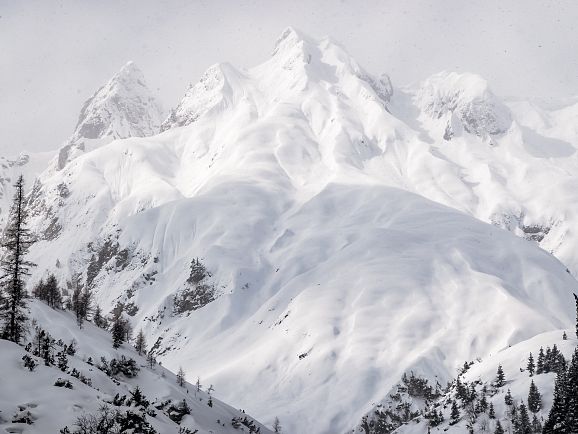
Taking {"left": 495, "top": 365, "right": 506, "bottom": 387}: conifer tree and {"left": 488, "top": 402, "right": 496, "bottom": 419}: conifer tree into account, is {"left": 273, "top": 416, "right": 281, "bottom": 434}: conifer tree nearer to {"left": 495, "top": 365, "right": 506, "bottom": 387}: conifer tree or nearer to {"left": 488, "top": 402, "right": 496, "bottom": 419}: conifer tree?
{"left": 488, "top": 402, "right": 496, "bottom": 419}: conifer tree

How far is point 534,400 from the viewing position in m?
146

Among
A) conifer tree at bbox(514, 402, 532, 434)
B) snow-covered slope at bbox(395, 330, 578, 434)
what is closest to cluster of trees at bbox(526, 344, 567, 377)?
snow-covered slope at bbox(395, 330, 578, 434)

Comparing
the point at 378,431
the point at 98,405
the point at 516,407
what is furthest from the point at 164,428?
the point at 378,431

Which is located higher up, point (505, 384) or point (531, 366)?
point (531, 366)

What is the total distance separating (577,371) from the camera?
2985 inches

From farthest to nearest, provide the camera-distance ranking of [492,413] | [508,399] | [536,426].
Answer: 1. [508,399]
2. [492,413]
3. [536,426]

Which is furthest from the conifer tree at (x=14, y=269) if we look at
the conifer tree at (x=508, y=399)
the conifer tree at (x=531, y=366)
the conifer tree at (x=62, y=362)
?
the conifer tree at (x=531, y=366)

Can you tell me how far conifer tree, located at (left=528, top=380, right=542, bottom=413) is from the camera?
14438 centimetres

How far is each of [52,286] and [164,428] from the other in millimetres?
75801

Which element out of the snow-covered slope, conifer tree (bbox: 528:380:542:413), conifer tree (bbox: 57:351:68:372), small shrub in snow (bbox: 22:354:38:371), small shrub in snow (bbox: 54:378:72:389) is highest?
small shrub in snow (bbox: 22:354:38:371)

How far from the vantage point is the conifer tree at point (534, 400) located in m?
144

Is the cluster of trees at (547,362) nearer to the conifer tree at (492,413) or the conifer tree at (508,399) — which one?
the conifer tree at (508,399)

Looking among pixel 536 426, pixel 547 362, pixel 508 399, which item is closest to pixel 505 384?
pixel 547 362

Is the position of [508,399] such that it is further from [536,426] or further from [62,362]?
[62,362]
